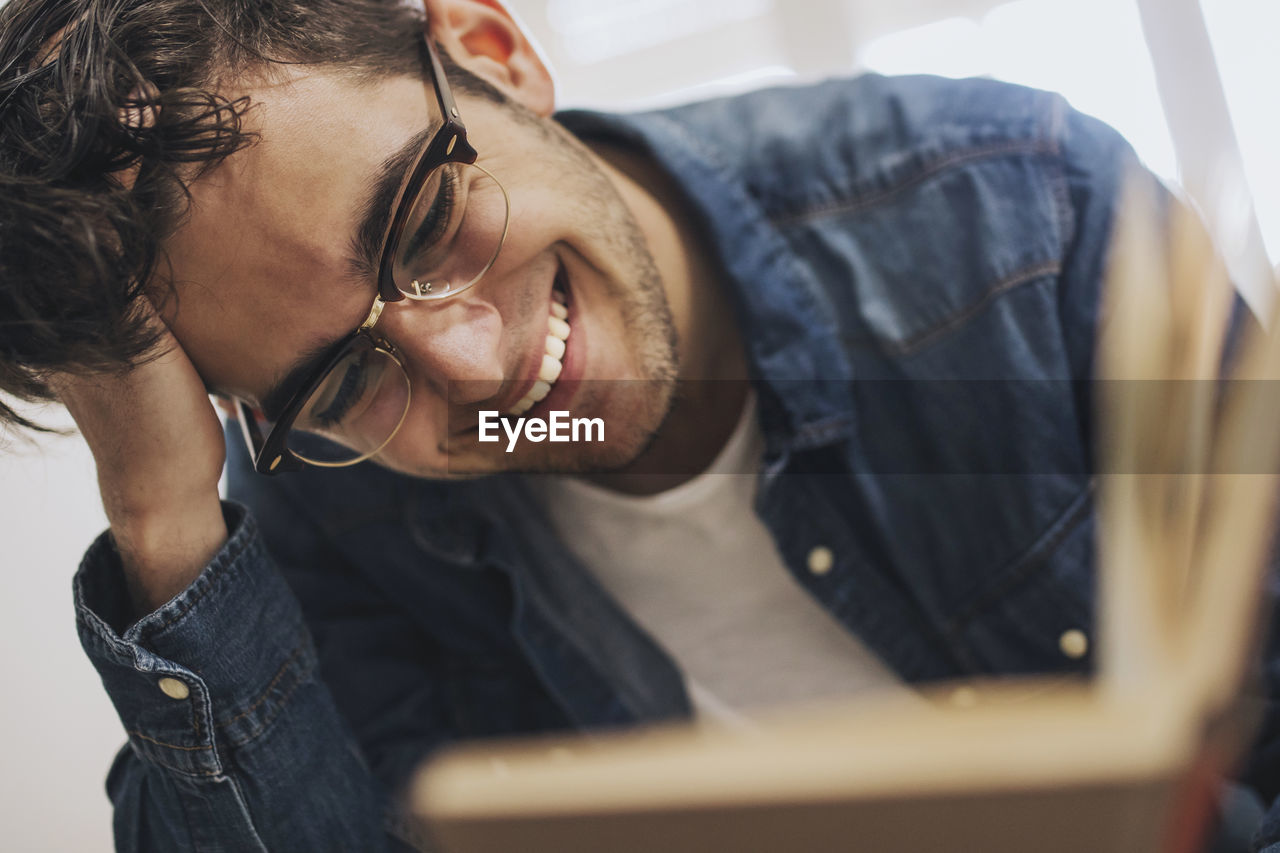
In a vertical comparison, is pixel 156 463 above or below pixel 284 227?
below

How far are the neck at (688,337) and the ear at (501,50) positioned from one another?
0.38 feet

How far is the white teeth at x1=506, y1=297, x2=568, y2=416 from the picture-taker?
0.74 m

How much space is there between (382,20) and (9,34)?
0.28 m

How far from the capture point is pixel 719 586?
3.21ft

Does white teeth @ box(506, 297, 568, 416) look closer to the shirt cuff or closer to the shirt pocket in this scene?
the shirt cuff

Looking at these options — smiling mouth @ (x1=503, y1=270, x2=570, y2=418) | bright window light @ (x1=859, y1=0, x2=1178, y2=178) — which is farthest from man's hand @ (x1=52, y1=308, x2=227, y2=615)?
bright window light @ (x1=859, y1=0, x2=1178, y2=178)

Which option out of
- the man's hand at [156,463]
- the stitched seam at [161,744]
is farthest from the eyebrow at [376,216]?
the stitched seam at [161,744]

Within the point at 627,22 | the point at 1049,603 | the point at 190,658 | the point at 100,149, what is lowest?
the point at 1049,603

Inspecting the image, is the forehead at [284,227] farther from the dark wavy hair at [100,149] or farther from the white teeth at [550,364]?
the white teeth at [550,364]

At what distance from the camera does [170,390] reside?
0.66 m

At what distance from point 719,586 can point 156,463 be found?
0.59m

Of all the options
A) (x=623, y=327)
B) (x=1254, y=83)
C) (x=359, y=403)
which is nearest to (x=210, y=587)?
(x=359, y=403)

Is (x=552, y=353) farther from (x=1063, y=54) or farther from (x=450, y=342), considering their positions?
(x=1063, y=54)

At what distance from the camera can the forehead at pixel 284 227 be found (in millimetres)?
601
